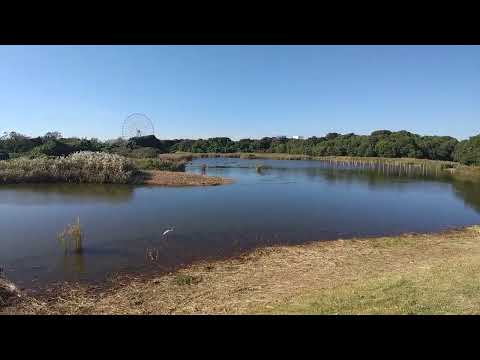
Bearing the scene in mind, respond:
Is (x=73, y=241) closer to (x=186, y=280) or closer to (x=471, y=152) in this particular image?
(x=186, y=280)

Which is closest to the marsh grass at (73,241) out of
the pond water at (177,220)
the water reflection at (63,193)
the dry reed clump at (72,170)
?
the pond water at (177,220)

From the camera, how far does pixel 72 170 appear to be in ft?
84.5

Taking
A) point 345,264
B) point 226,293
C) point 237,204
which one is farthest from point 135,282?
point 237,204

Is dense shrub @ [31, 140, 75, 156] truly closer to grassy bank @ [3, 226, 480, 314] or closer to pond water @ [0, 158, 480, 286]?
pond water @ [0, 158, 480, 286]

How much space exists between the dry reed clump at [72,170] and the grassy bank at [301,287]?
63.8 ft

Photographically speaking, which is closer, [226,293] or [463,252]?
[226,293]

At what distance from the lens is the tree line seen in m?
42.6

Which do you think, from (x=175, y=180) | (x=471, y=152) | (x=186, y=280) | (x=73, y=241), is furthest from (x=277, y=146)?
(x=186, y=280)

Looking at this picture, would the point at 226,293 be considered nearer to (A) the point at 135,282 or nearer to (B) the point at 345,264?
(A) the point at 135,282

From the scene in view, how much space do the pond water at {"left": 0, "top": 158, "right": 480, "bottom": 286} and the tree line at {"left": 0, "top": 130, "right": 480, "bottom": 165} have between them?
1568 cm
